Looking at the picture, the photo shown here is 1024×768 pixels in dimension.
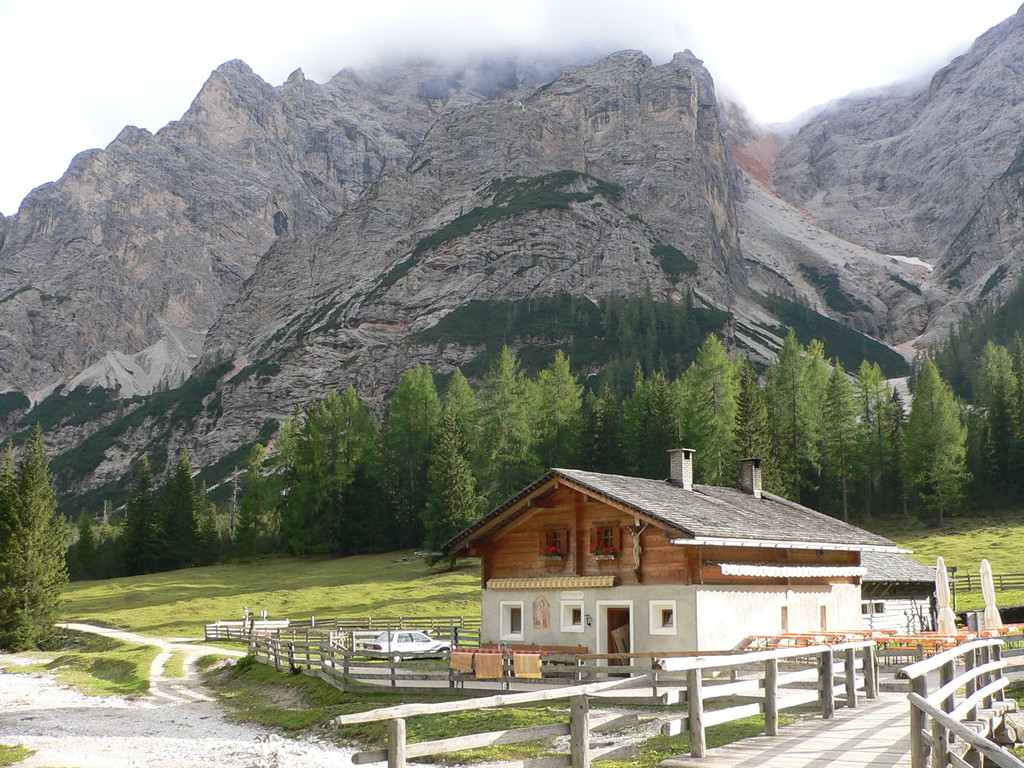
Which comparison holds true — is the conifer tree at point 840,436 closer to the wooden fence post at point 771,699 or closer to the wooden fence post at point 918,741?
the wooden fence post at point 771,699

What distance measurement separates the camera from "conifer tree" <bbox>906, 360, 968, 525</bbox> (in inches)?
2911

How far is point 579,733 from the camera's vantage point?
1100 centimetres

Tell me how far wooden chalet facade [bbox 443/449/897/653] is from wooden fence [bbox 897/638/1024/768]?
37.3 ft

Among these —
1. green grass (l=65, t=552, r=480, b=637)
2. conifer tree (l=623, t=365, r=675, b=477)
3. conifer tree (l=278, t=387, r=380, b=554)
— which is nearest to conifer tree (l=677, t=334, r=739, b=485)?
conifer tree (l=623, t=365, r=675, b=477)

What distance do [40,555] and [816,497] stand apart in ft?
211

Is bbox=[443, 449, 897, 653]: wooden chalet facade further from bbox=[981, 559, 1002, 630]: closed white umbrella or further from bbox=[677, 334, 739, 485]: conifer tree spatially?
bbox=[677, 334, 739, 485]: conifer tree

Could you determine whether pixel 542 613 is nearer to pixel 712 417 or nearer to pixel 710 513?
pixel 710 513

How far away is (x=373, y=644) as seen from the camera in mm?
36188

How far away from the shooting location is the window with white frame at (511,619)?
3095 centimetres

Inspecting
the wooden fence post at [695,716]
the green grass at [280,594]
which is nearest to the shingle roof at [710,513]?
the wooden fence post at [695,716]

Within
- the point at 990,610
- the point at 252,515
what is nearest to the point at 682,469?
the point at 990,610

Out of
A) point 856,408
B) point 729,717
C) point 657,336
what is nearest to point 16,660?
point 729,717

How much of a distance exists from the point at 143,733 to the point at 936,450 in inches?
2751

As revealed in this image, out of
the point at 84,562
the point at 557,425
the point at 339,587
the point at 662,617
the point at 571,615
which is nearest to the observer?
the point at 662,617
